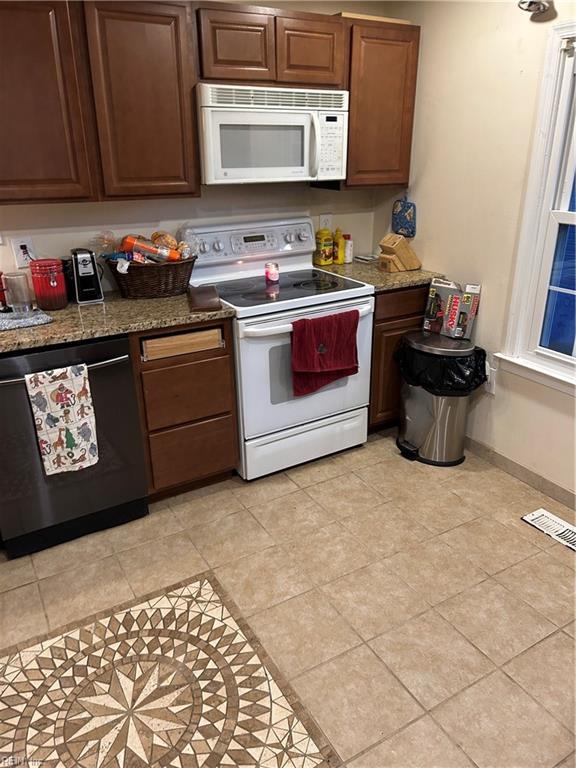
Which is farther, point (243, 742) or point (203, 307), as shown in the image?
point (203, 307)

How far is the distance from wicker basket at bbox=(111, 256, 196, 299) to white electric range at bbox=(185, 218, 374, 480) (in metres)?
0.22

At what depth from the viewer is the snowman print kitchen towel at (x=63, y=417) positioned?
2.10m

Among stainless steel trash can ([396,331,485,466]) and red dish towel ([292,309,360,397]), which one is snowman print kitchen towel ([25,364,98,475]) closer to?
red dish towel ([292,309,360,397])

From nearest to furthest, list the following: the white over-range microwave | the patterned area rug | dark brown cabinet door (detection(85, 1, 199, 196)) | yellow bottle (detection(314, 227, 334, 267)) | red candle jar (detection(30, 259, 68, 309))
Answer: the patterned area rug, dark brown cabinet door (detection(85, 1, 199, 196)), red candle jar (detection(30, 259, 68, 309)), the white over-range microwave, yellow bottle (detection(314, 227, 334, 267))

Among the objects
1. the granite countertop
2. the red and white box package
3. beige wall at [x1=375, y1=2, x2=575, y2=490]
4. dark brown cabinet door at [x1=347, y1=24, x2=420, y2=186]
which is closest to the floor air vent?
beige wall at [x1=375, y1=2, x2=575, y2=490]

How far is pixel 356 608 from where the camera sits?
205 cm

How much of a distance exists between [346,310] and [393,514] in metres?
1.00

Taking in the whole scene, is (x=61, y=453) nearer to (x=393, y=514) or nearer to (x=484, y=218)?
(x=393, y=514)

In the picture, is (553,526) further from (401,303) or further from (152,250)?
(152,250)

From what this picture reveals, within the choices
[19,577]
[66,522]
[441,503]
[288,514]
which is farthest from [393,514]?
[19,577]

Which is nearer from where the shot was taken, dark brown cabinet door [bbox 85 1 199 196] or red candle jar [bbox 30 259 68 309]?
dark brown cabinet door [bbox 85 1 199 196]

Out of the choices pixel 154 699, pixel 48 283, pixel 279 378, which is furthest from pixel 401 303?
pixel 154 699

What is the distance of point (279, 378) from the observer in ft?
8.79

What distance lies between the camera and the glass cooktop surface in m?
2.64
